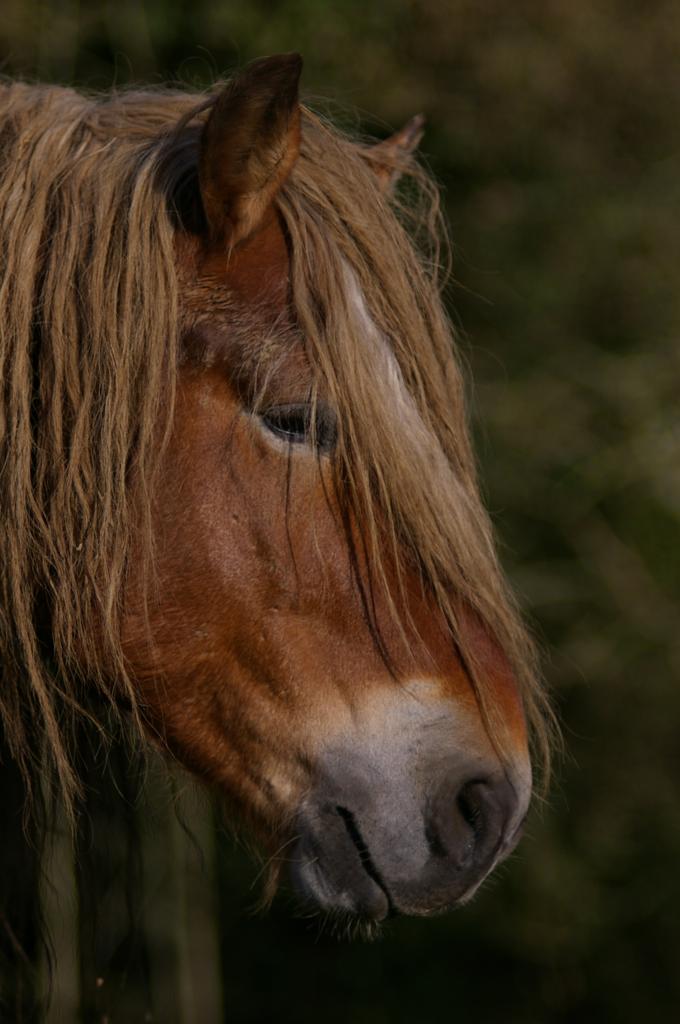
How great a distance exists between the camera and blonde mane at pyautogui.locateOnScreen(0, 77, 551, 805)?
4.84ft

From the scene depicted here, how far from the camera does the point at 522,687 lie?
1.64 metres

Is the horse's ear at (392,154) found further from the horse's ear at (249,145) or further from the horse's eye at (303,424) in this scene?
the horse's eye at (303,424)

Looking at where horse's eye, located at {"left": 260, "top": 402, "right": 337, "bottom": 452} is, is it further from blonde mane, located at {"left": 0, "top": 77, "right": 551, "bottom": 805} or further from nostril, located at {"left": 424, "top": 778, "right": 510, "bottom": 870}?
nostril, located at {"left": 424, "top": 778, "right": 510, "bottom": 870}

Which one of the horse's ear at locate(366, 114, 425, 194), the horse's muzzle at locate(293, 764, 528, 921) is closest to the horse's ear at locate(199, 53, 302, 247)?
the horse's ear at locate(366, 114, 425, 194)

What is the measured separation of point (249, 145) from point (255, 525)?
491mm

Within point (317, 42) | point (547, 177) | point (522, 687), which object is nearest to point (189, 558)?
point (522, 687)

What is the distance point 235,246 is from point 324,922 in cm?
94

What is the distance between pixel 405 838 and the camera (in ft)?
4.64

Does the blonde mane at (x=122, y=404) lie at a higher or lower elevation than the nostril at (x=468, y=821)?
higher

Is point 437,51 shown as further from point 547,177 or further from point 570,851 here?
point 570,851

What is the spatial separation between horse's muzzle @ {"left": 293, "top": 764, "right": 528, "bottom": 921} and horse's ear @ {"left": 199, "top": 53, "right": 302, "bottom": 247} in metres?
0.75

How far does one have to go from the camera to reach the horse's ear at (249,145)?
1380 mm

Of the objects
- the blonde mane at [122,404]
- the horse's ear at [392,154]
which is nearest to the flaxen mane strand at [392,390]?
the blonde mane at [122,404]

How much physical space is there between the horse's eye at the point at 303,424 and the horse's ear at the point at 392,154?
0.52 m
